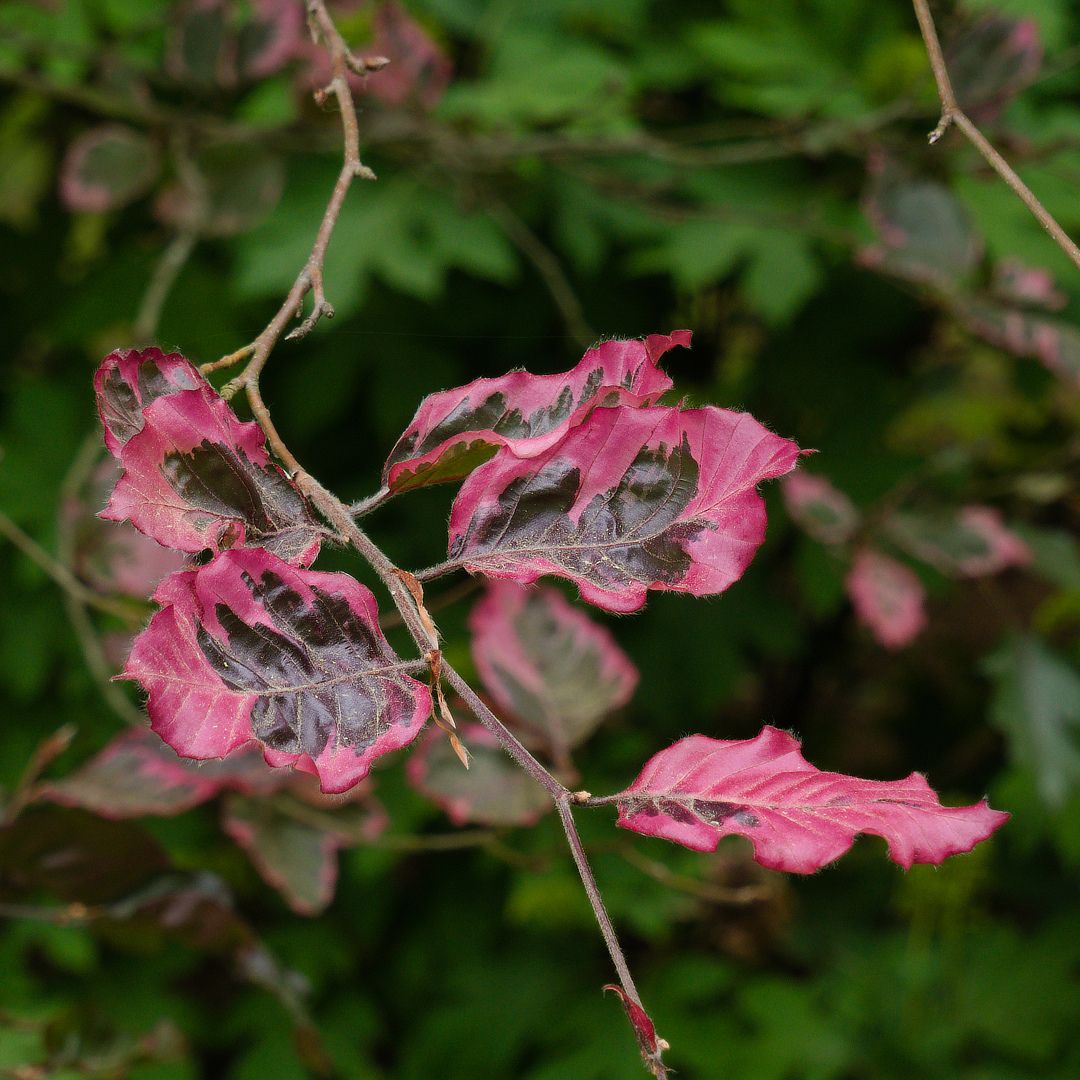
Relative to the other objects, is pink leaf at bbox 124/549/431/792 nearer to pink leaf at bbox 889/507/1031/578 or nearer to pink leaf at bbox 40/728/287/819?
pink leaf at bbox 40/728/287/819

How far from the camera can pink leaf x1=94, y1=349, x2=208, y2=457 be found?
429 mm

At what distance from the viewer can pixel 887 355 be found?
68.3 inches

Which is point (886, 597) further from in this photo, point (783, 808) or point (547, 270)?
point (783, 808)

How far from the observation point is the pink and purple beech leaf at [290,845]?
0.87m

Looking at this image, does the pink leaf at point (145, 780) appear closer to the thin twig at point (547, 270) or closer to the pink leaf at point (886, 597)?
the thin twig at point (547, 270)

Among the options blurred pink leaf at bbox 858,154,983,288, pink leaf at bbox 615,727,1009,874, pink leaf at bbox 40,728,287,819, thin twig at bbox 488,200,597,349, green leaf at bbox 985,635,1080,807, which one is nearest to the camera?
pink leaf at bbox 615,727,1009,874

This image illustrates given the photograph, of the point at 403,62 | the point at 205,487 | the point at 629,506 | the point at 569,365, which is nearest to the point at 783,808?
the point at 629,506

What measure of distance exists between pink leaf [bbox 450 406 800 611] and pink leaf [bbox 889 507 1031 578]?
93 cm

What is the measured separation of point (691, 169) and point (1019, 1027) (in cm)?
136

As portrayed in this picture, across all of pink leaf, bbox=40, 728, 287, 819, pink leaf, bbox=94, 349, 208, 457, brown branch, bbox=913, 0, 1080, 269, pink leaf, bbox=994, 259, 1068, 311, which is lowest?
pink leaf, bbox=40, 728, 287, 819

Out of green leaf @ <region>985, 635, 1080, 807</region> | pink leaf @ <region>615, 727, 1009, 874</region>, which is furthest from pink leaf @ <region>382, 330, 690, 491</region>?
green leaf @ <region>985, 635, 1080, 807</region>

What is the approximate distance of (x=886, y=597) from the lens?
4.09 ft

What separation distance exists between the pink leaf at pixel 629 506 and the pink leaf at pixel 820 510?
32.9 inches

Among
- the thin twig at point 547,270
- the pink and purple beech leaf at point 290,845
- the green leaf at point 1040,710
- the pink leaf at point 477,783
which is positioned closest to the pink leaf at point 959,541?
the green leaf at point 1040,710
